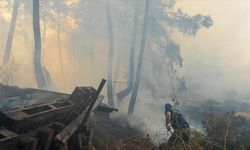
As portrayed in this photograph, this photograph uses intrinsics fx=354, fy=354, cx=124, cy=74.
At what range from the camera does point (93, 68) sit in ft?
114

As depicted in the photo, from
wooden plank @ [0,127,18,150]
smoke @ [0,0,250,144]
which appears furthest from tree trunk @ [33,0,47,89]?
wooden plank @ [0,127,18,150]

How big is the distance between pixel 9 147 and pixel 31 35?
31849 mm

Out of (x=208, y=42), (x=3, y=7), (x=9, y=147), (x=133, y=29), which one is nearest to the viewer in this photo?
(x=9, y=147)

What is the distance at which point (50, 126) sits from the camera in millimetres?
6539

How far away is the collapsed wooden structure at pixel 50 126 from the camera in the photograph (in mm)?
5496

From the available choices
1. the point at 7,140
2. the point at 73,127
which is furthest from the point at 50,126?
the point at 7,140

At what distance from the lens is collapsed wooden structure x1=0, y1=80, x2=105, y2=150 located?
550cm

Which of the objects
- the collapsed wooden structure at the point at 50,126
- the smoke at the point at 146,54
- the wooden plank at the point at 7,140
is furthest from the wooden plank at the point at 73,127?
the smoke at the point at 146,54

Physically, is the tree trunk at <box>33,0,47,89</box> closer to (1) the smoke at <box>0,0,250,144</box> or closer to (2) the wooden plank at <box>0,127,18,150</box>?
(1) the smoke at <box>0,0,250,144</box>

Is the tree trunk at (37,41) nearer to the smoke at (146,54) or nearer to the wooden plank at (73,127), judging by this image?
the smoke at (146,54)

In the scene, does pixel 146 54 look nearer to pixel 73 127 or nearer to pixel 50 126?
pixel 73 127

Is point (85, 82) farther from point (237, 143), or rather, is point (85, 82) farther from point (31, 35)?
point (237, 143)

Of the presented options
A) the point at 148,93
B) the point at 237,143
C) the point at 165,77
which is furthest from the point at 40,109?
the point at 165,77

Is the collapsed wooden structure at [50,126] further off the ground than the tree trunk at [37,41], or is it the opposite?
the tree trunk at [37,41]
